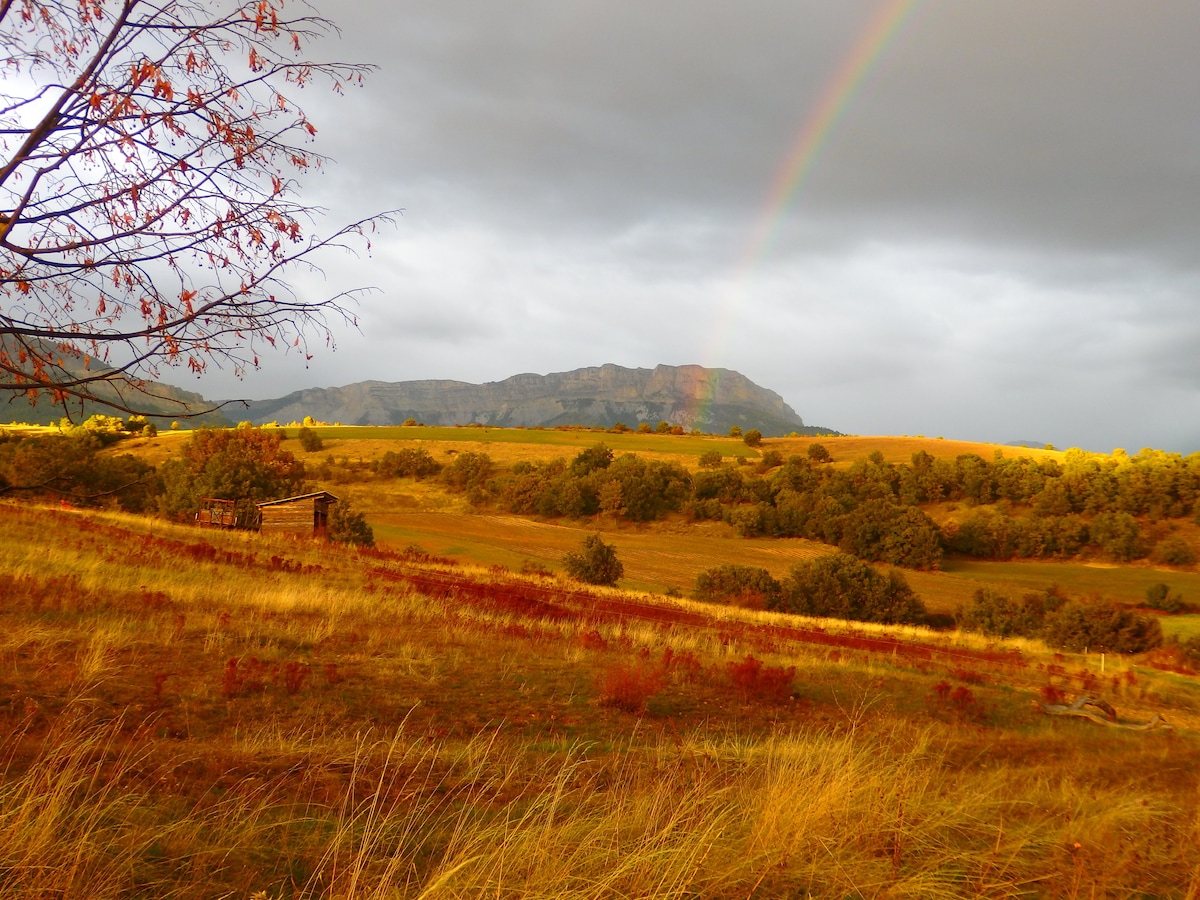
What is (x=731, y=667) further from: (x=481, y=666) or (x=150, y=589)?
(x=150, y=589)

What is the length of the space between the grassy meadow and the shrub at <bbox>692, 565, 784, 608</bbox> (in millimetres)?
17525

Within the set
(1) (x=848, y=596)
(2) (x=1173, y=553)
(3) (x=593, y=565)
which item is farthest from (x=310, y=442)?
(2) (x=1173, y=553)

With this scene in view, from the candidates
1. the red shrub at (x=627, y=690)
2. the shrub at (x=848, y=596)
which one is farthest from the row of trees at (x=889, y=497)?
the red shrub at (x=627, y=690)

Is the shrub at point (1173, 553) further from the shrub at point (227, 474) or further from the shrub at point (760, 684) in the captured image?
the shrub at point (227, 474)

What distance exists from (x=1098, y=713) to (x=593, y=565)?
23.2m

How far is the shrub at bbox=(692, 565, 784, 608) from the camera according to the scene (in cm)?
3372

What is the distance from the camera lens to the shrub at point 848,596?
3422 centimetres

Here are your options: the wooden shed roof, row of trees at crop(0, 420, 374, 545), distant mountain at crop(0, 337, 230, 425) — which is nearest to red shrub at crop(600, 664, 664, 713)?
distant mountain at crop(0, 337, 230, 425)

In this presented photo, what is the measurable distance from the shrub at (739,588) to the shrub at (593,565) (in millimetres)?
4136

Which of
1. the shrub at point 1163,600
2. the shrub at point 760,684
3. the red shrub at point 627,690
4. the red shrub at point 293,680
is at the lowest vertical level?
the shrub at point 1163,600

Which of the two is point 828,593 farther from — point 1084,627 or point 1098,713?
point 1098,713

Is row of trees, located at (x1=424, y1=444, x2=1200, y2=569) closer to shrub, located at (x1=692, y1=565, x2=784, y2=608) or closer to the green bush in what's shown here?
shrub, located at (x1=692, y1=565, x2=784, y2=608)

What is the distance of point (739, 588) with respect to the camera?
34.9 m

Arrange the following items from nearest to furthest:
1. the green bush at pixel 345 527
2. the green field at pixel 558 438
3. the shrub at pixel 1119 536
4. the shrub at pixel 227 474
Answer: the green bush at pixel 345 527
the shrub at pixel 227 474
the shrub at pixel 1119 536
the green field at pixel 558 438
